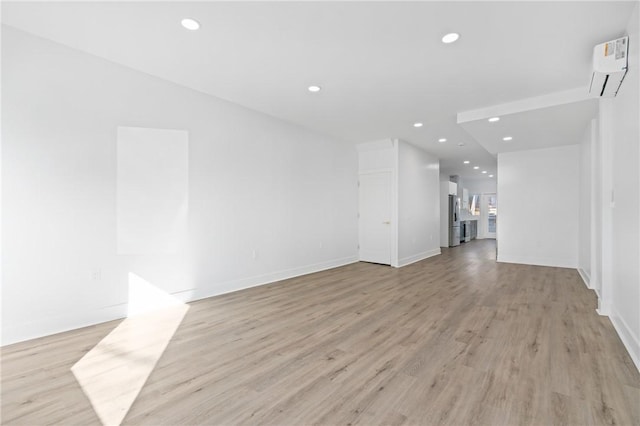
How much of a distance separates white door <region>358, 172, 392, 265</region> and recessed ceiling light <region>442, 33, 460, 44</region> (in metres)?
3.81

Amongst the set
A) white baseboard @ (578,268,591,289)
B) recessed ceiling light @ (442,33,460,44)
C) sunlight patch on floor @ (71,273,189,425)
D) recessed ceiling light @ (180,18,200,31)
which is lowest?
sunlight patch on floor @ (71,273,189,425)

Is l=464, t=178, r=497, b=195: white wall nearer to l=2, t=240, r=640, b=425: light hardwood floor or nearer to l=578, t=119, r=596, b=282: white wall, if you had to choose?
l=578, t=119, r=596, b=282: white wall

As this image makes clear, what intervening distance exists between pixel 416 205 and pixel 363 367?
544 centimetres

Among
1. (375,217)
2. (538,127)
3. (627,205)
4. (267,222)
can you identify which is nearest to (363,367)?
(627,205)

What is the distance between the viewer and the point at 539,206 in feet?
21.6

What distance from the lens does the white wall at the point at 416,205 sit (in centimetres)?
647

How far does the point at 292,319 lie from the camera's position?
126 inches

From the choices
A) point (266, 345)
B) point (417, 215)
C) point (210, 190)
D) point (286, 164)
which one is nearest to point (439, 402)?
point (266, 345)

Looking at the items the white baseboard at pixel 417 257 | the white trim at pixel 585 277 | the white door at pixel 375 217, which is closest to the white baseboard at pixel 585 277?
the white trim at pixel 585 277

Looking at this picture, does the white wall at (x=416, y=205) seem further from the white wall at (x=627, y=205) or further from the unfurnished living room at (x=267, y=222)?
the white wall at (x=627, y=205)

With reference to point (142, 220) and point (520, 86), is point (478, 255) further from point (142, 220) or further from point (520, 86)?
point (142, 220)

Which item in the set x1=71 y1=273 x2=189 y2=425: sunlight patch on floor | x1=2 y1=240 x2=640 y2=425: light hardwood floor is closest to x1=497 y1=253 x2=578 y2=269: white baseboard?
x1=2 y1=240 x2=640 y2=425: light hardwood floor

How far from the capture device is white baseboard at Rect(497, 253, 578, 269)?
6.21m

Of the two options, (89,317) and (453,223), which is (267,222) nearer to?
(89,317)
